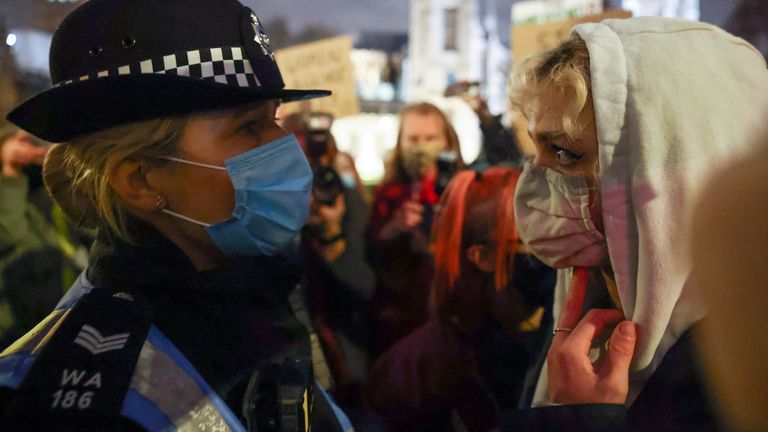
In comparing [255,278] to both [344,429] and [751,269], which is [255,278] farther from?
[751,269]

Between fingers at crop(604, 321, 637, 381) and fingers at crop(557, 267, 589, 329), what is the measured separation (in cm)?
28

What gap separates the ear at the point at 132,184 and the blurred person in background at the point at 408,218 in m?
2.11

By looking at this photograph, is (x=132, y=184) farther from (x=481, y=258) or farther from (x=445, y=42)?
(x=445, y=42)

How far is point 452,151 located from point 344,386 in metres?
1.78

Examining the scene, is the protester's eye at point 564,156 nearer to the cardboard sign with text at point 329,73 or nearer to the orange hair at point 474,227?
the orange hair at point 474,227

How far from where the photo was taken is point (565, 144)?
1.62 m

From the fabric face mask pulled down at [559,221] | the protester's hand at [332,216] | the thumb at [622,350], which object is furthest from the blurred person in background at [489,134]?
the thumb at [622,350]

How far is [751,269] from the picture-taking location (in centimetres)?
72

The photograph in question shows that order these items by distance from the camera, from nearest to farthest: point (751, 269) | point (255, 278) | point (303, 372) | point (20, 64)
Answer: point (751, 269)
point (303, 372)
point (255, 278)
point (20, 64)

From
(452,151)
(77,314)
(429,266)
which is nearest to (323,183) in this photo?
(452,151)

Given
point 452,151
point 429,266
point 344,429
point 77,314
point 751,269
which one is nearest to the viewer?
point 751,269

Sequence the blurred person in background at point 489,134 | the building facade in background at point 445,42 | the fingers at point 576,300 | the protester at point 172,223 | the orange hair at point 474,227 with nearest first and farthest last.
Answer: the protester at point 172,223 < the fingers at point 576,300 < the orange hair at point 474,227 < the blurred person in background at point 489,134 < the building facade in background at point 445,42

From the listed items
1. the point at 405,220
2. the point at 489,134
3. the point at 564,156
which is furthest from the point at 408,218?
the point at 564,156

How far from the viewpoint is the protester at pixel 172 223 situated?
1218mm
